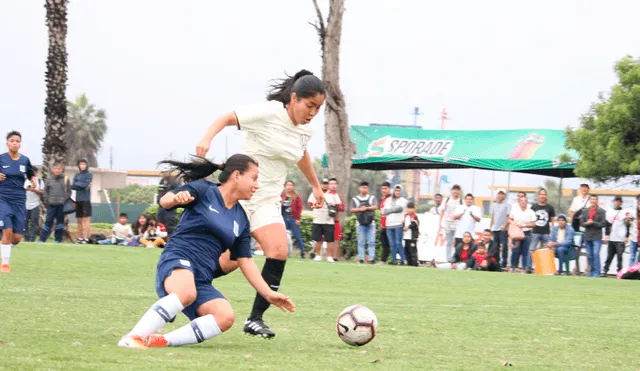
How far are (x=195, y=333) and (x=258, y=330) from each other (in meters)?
1.04

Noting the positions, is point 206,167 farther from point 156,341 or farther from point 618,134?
point 618,134

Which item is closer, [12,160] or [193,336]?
[193,336]

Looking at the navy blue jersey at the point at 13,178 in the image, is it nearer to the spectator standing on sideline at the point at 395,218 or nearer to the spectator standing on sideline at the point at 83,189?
the spectator standing on sideline at the point at 83,189

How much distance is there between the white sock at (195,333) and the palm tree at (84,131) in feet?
242

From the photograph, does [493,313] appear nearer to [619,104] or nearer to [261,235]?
[261,235]

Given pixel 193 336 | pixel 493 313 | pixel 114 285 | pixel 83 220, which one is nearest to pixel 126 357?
pixel 193 336

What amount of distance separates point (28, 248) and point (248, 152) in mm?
13356

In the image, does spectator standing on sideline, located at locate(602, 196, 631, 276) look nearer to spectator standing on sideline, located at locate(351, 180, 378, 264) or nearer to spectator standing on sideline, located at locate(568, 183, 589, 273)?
spectator standing on sideline, located at locate(568, 183, 589, 273)

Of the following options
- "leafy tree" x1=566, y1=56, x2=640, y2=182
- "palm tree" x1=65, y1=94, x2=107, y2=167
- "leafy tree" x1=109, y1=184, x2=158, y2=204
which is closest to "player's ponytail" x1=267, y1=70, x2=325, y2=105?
"leafy tree" x1=566, y1=56, x2=640, y2=182

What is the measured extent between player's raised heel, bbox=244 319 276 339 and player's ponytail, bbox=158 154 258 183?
1202mm

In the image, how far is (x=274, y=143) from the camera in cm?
776

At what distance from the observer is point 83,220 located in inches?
982

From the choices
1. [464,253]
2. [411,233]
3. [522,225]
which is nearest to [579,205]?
[522,225]

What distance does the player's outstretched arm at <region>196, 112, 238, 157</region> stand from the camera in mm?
6777
